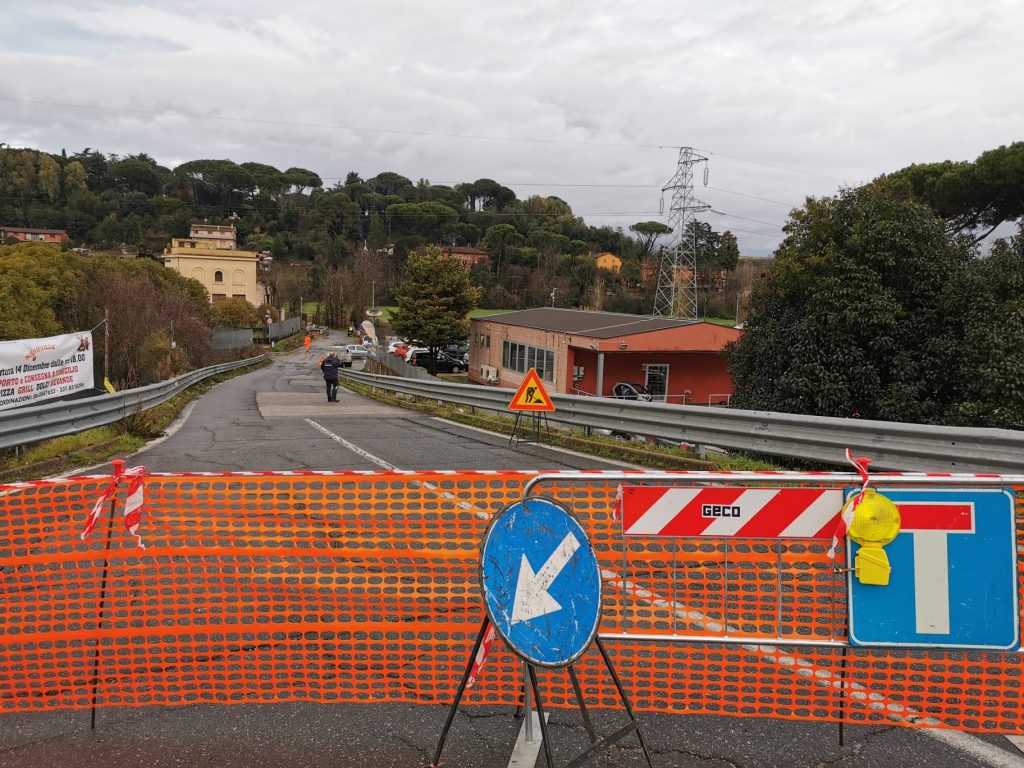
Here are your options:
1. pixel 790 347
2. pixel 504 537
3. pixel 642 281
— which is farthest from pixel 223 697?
pixel 642 281

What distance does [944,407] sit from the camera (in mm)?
14867

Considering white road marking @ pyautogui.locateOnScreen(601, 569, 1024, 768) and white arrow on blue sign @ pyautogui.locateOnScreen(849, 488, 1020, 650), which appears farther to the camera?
white arrow on blue sign @ pyautogui.locateOnScreen(849, 488, 1020, 650)

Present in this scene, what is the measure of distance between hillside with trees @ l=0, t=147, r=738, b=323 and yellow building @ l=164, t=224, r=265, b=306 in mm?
3697

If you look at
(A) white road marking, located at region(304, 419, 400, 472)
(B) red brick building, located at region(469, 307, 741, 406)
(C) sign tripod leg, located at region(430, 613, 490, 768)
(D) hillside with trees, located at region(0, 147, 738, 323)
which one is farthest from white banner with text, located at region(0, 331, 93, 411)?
(D) hillside with trees, located at region(0, 147, 738, 323)

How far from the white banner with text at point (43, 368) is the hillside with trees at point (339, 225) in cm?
6161

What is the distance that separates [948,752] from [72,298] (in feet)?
121

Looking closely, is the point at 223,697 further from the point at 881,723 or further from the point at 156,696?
the point at 881,723

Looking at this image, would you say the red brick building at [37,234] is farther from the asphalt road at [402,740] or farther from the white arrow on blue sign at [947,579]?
the white arrow on blue sign at [947,579]

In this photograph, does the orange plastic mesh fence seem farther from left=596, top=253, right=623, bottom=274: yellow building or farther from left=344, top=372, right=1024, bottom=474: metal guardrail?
left=596, top=253, right=623, bottom=274: yellow building

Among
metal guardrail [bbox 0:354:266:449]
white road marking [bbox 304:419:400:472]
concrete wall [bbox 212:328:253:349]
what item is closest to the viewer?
metal guardrail [bbox 0:354:266:449]

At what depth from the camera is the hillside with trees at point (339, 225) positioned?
308 ft

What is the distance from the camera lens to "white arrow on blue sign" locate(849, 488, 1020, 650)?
3.42 metres

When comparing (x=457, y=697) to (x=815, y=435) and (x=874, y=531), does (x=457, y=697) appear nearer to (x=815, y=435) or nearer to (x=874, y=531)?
(x=874, y=531)

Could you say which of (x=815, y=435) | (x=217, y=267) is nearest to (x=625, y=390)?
(x=815, y=435)
